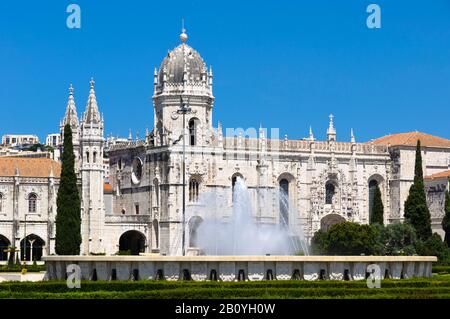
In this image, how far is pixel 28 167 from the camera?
101 metres

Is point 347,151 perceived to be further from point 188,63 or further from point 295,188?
point 188,63

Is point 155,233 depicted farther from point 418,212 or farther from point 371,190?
point 371,190

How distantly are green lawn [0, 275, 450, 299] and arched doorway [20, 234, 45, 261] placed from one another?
42273mm

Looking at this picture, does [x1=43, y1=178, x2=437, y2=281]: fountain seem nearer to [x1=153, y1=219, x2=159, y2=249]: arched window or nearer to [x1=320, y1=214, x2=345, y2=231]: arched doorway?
[x1=153, y1=219, x2=159, y2=249]: arched window

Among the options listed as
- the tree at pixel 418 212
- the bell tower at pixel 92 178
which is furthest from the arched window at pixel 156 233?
the tree at pixel 418 212

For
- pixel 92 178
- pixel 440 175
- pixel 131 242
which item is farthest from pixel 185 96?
pixel 440 175

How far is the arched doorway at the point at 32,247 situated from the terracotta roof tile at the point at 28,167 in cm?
508

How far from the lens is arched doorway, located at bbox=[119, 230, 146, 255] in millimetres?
102188

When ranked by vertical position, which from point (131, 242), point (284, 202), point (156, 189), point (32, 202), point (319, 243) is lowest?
point (319, 243)

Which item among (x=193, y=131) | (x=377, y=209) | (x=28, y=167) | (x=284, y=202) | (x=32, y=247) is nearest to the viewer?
(x=32, y=247)

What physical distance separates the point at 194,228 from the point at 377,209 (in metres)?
14.2
